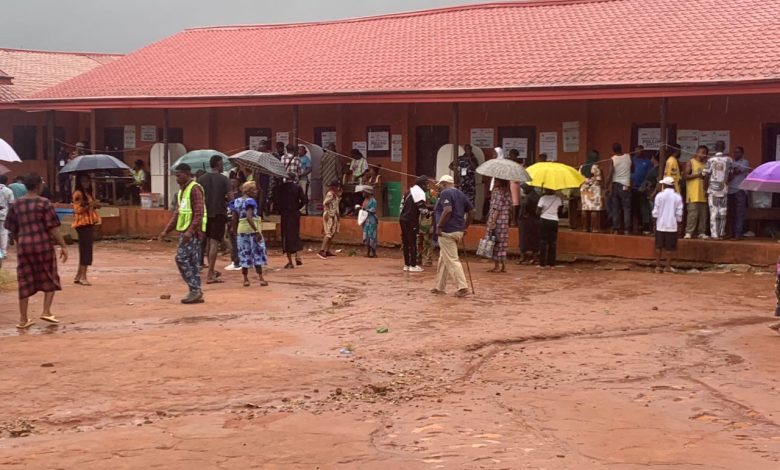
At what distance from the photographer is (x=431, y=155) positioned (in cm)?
2144

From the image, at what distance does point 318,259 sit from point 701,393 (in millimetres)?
11366

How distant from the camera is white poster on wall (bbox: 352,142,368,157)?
22.1m

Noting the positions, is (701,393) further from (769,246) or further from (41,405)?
(769,246)

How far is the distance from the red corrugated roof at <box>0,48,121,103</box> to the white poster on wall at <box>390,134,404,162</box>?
11452 mm

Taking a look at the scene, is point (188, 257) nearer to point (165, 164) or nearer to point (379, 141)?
point (379, 141)

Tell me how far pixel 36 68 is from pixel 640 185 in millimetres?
21443

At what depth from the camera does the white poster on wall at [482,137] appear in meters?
20.6

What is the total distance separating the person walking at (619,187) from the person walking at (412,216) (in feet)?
12.2

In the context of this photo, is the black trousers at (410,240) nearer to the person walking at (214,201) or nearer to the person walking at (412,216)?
the person walking at (412,216)

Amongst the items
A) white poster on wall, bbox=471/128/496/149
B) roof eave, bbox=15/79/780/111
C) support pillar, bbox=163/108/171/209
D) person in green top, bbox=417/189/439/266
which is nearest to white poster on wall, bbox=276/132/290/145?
roof eave, bbox=15/79/780/111

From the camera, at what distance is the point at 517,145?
799 inches

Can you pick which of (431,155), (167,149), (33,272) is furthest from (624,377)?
(167,149)

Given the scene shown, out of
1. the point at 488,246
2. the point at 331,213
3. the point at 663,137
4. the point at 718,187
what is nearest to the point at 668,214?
the point at 718,187

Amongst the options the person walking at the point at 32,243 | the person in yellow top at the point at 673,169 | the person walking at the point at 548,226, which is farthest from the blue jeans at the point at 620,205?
the person walking at the point at 32,243
